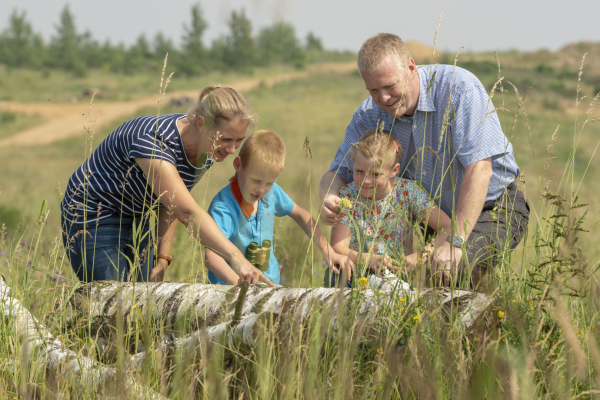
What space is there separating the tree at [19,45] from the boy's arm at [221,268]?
61215 mm

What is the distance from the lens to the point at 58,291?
256 cm

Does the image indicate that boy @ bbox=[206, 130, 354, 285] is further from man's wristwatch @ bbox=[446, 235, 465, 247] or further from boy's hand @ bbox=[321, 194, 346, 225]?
man's wristwatch @ bbox=[446, 235, 465, 247]

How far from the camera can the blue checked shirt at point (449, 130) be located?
9.62 feet

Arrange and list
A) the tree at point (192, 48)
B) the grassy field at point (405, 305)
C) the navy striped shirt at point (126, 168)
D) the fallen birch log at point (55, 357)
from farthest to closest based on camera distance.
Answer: the tree at point (192, 48) → the navy striped shirt at point (126, 168) → the fallen birch log at point (55, 357) → the grassy field at point (405, 305)

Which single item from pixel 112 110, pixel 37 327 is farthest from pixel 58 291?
pixel 112 110

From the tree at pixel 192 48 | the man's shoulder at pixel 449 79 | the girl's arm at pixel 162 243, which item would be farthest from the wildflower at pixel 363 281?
the tree at pixel 192 48

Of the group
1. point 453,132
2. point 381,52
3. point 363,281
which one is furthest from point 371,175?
point 363,281

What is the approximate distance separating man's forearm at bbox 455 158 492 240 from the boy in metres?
0.76

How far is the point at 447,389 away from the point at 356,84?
143 ft

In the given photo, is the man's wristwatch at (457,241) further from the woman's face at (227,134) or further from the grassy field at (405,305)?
the woman's face at (227,134)

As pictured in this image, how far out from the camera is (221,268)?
9.48 ft

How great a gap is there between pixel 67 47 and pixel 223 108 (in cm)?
6240

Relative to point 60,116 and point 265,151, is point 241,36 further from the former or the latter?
point 60,116

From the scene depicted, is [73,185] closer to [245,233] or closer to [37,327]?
[245,233]
